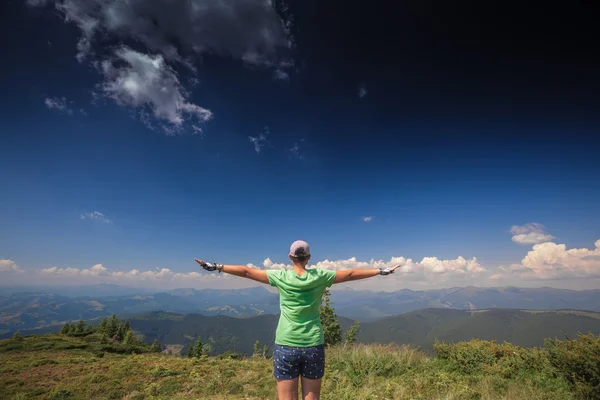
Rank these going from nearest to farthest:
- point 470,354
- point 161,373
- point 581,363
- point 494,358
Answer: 1. point 581,363
2. point 494,358
3. point 470,354
4. point 161,373

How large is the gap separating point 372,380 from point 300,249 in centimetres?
600

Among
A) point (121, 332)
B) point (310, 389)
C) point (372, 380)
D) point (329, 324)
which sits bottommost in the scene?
point (121, 332)

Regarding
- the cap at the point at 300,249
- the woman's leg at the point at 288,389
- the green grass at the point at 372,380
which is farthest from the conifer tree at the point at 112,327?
the cap at the point at 300,249

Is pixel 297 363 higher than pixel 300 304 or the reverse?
the reverse

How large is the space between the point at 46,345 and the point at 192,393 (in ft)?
101

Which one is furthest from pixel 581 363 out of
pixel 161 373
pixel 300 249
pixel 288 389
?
pixel 161 373

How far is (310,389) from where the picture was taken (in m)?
2.82

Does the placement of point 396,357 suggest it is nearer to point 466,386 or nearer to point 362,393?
point 466,386

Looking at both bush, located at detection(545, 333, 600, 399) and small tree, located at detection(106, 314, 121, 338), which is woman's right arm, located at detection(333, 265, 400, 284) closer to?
bush, located at detection(545, 333, 600, 399)

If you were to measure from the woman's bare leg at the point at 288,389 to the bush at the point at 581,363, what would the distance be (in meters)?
7.85

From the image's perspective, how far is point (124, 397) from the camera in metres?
7.86

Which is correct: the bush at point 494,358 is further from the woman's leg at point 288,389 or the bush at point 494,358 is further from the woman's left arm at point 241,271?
the woman's left arm at point 241,271

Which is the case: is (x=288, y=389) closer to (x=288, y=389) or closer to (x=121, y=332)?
(x=288, y=389)

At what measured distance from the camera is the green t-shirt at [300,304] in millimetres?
2881
